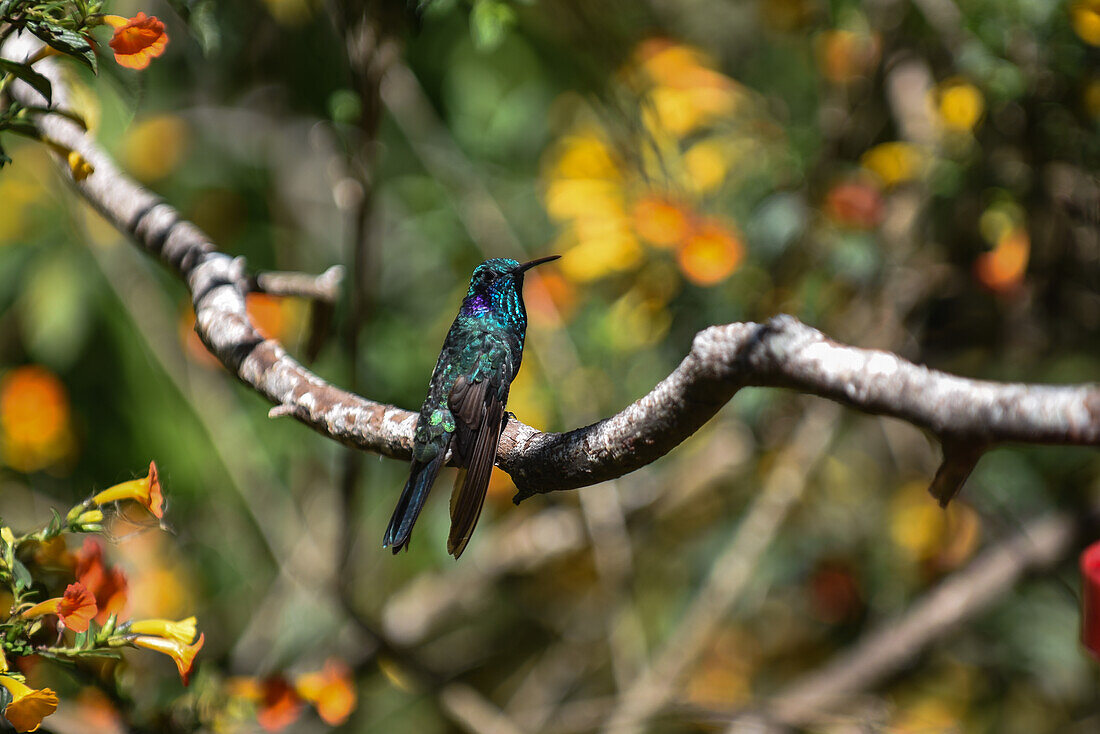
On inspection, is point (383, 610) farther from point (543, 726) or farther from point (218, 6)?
point (218, 6)

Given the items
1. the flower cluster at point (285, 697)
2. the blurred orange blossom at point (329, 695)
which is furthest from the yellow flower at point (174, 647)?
the blurred orange blossom at point (329, 695)

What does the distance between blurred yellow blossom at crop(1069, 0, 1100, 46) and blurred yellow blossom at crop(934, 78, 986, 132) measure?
11.2 inches

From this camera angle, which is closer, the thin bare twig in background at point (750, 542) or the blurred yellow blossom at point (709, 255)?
the blurred yellow blossom at point (709, 255)

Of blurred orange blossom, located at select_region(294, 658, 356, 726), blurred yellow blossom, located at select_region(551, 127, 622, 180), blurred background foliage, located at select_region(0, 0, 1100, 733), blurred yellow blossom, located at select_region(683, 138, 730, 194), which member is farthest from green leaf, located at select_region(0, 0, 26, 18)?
blurred yellow blossom, located at select_region(683, 138, 730, 194)

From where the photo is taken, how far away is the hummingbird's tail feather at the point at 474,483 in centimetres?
105

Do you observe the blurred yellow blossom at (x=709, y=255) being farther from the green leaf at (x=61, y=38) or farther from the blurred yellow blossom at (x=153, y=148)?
the blurred yellow blossom at (x=153, y=148)

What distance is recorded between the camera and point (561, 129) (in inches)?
119

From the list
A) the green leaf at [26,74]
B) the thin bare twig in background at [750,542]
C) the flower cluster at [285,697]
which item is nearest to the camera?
the green leaf at [26,74]

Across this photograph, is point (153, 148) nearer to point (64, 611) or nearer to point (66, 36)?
point (66, 36)

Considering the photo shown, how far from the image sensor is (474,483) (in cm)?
108

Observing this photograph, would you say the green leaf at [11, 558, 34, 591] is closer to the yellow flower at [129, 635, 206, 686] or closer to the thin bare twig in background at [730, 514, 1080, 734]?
the yellow flower at [129, 635, 206, 686]

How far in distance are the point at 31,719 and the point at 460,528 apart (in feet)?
1.55

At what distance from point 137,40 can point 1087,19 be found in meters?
1.68

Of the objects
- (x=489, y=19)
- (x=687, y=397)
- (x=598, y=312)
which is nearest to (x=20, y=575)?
(x=687, y=397)
